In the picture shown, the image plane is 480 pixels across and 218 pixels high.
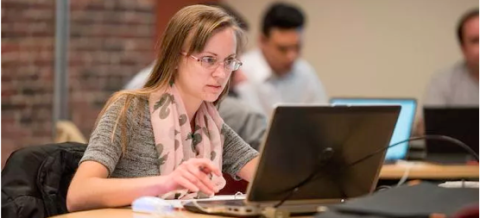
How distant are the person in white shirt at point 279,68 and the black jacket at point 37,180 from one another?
3173mm

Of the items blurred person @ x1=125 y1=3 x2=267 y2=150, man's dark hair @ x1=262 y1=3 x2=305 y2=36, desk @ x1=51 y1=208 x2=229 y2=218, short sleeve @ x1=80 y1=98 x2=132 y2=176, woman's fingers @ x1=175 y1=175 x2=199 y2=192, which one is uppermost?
man's dark hair @ x1=262 y1=3 x2=305 y2=36

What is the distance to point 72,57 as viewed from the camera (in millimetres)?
6031

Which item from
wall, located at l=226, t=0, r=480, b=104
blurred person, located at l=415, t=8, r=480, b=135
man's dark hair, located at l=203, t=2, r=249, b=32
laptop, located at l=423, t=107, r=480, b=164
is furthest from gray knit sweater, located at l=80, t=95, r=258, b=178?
wall, located at l=226, t=0, r=480, b=104

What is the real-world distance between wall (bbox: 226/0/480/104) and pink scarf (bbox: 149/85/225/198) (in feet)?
14.3

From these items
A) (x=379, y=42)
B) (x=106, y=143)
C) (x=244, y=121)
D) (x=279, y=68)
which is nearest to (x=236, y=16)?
(x=244, y=121)

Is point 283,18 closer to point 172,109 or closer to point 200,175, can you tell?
point 172,109

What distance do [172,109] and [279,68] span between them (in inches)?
143

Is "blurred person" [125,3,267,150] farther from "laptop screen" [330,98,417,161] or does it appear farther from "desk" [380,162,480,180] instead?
"laptop screen" [330,98,417,161]

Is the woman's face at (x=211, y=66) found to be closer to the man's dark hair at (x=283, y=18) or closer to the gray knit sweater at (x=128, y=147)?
the gray knit sweater at (x=128, y=147)

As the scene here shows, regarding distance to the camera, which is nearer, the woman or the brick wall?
the woman

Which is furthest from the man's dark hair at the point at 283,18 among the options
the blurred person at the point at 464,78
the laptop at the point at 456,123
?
the laptop at the point at 456,123

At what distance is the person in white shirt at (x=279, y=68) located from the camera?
6.16m

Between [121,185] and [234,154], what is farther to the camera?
[234,154]

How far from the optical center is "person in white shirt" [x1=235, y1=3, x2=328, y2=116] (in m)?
6.16
